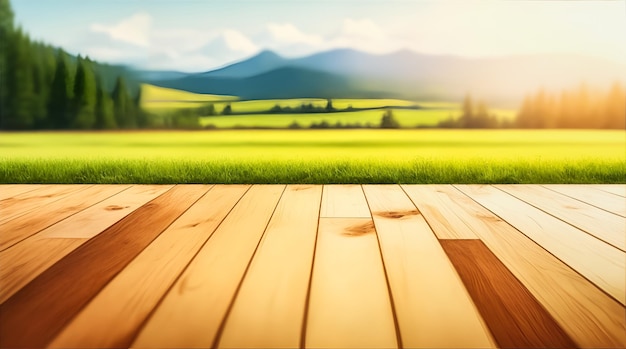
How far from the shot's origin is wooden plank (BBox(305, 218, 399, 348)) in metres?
0.74

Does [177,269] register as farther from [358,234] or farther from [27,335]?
[358,234]

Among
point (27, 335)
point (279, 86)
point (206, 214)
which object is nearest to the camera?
point (27, 335)

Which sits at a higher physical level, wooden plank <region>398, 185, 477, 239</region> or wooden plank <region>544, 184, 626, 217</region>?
wooden plank <region>398, 185, 477, 239</region>

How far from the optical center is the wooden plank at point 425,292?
2.42ft

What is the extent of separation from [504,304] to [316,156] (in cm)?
171

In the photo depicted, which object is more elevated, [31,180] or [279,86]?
[279,86]

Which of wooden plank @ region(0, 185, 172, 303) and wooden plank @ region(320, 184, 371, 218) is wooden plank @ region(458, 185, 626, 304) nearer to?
wooden plank @ region(320, 184, 371, 218)

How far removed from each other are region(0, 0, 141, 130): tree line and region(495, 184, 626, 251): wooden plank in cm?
197

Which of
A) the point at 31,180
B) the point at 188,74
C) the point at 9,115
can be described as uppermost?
the point at 188,74

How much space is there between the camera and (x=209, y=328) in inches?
30.0

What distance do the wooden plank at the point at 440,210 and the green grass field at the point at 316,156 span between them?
8.3 inches

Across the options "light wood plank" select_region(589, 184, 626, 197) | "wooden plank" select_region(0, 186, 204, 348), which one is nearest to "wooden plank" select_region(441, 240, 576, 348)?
"wooden plank" select_region(0, 186, 204, 348)

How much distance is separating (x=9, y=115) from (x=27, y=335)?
250cm

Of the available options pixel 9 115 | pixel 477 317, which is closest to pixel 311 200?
pixel 477 317
